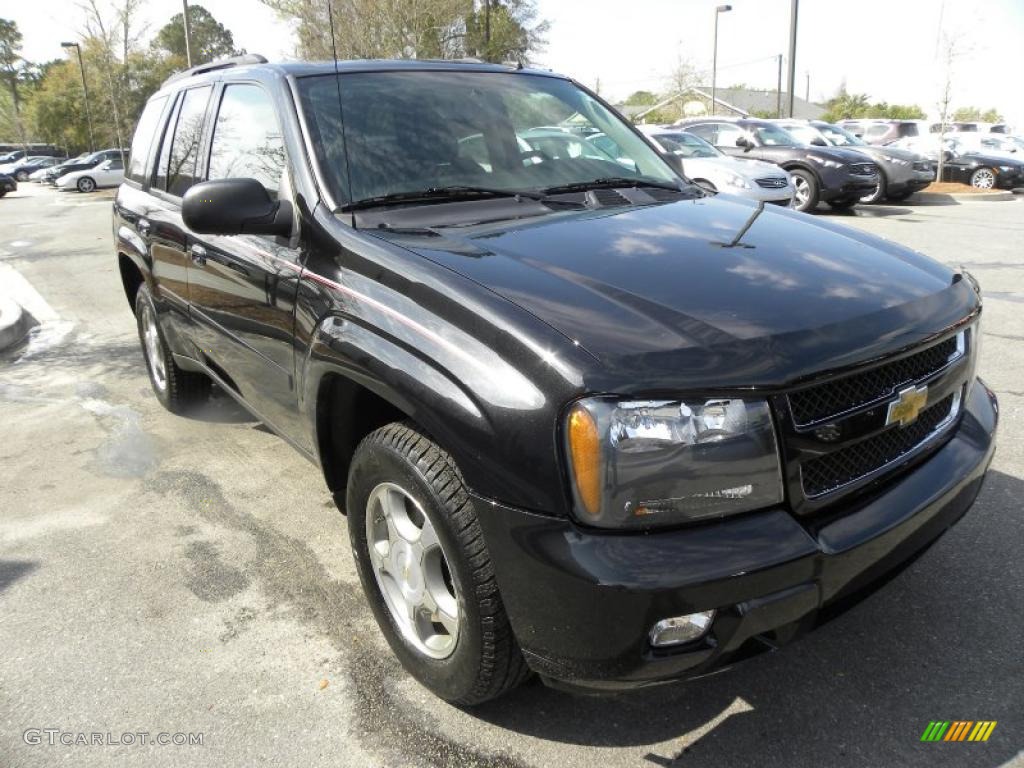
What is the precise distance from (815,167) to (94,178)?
2998 cm

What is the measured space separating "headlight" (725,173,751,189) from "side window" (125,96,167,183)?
893 cm

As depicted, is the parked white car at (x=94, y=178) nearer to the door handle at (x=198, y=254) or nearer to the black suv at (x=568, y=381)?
the door handle at (x=198, y=254)

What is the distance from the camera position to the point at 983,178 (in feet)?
65.9

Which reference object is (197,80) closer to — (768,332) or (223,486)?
(223,486)

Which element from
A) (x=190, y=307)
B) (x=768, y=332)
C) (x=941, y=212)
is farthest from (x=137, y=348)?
(x=941, y=212)

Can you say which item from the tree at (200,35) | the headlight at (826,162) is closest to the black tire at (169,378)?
the headlight at (826,162)

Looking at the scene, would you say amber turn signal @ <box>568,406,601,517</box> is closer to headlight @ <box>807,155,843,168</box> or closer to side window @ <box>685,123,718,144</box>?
headlight @ <box>807,155,843,168</box>

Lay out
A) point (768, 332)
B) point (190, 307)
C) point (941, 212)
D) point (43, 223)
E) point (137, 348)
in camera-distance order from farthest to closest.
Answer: point (43, 223)
point (941, 212)
point (137, 348)
point (190, 307)
point (768, 332)

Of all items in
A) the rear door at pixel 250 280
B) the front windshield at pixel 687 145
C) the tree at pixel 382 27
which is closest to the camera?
the rear door at pixel 250 280

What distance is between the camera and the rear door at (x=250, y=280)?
2914mm

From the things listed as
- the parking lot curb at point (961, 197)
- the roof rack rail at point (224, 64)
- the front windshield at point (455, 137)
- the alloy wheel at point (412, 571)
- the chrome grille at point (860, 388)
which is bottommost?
the parking lot curb at point (961, 197)

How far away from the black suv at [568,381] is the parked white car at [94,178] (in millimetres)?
34456

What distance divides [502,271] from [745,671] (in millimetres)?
1432

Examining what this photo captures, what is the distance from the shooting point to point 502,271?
2.25 metres
